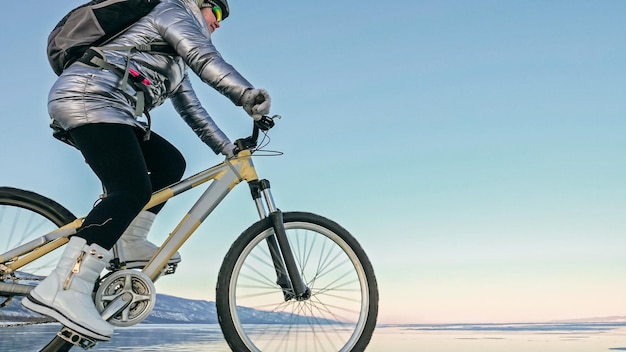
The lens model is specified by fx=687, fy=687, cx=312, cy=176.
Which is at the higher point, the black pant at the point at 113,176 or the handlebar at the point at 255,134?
the handlebar at the point at 255,134

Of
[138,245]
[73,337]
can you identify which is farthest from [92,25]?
[73,337]

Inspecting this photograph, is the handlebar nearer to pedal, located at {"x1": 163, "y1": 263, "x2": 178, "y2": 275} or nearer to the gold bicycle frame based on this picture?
the gold bicycle frame

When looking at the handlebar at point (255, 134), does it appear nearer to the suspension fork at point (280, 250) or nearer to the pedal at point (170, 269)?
the suspension fork at point (280, 250)

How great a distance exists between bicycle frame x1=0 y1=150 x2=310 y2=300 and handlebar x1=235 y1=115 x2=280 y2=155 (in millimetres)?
42

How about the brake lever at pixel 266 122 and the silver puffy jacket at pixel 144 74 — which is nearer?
the silver puffy jacket at pixel 144 74

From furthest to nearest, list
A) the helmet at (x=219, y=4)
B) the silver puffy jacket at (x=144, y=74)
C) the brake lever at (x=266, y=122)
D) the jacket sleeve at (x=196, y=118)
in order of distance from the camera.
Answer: the jacket sleeve at (x=196, y=118) → the helmet at (x=219, y=4) → the brake lever at (x=266, y=122) → the silver puffy jacket at (x=144, y=74)

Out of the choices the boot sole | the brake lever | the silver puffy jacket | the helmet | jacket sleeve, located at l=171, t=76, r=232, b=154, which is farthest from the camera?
jacket sleeve, located at l=171, t=76, r=232, b=154

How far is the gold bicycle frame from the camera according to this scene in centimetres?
436

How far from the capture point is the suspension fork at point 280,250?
4332 mm

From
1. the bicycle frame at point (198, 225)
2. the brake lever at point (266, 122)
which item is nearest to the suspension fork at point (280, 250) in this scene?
the bicycle frame at point (198, 225)

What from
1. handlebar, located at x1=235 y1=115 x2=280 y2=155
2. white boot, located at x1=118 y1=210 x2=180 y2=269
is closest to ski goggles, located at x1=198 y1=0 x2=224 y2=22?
handlebar, located at x1=235 y1=115 x2=280 y2=155

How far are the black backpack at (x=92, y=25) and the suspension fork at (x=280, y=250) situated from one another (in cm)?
128

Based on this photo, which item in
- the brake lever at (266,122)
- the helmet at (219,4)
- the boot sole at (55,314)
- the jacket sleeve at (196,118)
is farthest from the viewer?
the jacket sleeve at (196,118)

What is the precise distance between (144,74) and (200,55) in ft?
1.24
